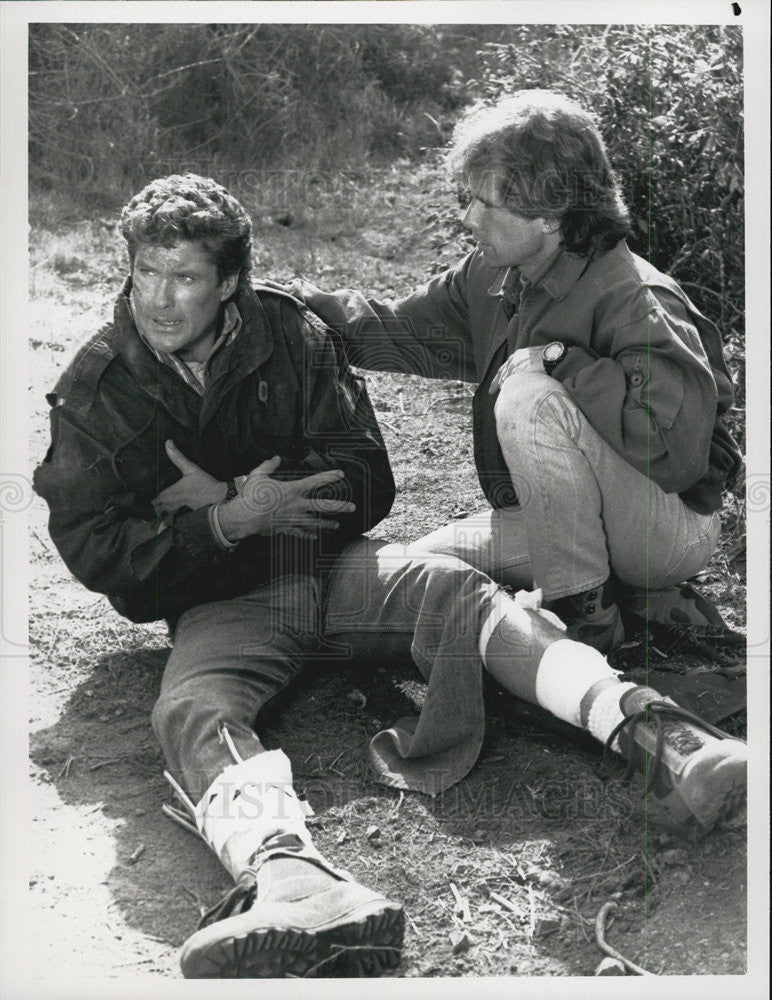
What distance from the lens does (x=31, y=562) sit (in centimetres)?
392

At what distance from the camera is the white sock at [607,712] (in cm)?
300

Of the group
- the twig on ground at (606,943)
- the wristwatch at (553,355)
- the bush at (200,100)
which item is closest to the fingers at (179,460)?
the wristwatch at (553,355)

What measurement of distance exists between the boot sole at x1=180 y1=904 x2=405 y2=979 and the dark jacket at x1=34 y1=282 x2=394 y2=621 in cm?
102

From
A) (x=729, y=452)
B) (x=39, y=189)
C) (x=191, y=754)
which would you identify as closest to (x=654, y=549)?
(x=729, y=452)

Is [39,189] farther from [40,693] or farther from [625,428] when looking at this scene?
[625,428]

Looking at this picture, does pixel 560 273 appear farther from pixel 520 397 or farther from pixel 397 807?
pixel 397 807

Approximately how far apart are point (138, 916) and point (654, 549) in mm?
1525

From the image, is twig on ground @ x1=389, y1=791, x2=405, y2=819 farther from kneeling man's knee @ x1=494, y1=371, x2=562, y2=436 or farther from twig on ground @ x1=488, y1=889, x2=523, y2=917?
kneeling man's knee @ x1=494, y1=371, x2=562, y2=436

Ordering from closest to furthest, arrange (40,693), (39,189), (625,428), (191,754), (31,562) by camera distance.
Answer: (191,754)
(625,428)
(40,693)
(31,562)
(39,189)

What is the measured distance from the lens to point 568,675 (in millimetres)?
3088

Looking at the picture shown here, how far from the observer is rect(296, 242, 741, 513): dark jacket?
3182 mm

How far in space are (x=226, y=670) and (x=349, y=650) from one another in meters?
0.39

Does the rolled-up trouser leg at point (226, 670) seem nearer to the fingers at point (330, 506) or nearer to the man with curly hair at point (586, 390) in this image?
the fingers at point (330, 506)

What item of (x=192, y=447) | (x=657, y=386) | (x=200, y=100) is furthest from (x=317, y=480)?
(x=200, y=100)
